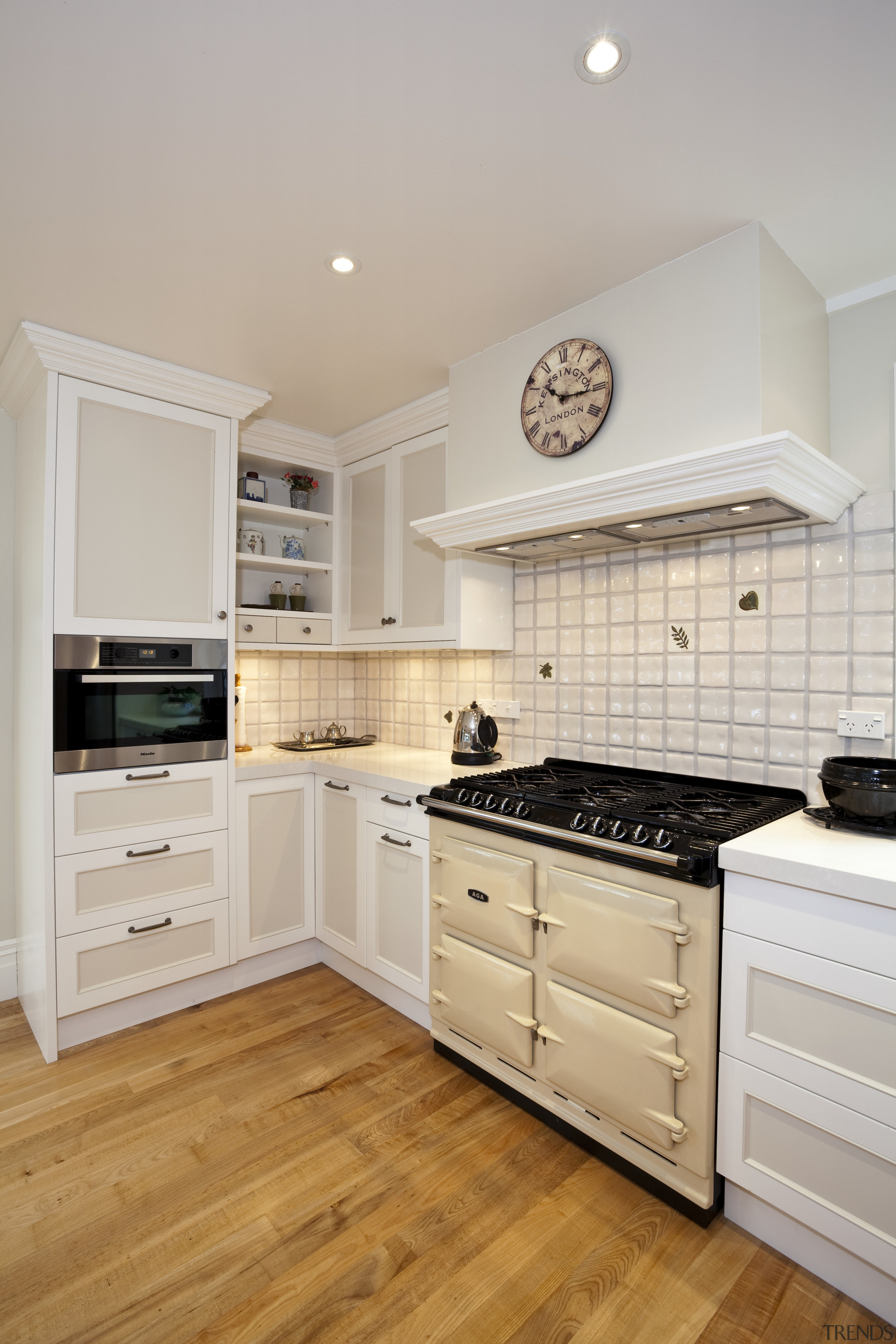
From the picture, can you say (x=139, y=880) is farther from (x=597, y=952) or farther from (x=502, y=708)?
(x=597, y=952)

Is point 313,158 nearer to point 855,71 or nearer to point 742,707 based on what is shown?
point 855,71

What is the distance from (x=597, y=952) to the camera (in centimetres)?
175

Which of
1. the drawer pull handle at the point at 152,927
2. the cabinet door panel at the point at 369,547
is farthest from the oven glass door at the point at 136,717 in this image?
the cabinet door panel at the point at 369,547

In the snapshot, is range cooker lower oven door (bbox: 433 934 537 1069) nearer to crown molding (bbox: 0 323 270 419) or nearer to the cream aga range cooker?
the cream aga range cooker

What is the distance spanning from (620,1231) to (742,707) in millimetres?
1431

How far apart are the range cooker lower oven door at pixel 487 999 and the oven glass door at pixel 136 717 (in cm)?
123

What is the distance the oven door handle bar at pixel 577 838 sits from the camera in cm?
154

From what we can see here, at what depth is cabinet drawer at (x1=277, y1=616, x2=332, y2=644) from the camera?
3.15 m

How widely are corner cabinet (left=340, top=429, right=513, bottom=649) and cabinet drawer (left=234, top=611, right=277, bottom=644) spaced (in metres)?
0.35

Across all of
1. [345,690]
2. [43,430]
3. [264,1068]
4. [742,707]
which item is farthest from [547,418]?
[264,1068]

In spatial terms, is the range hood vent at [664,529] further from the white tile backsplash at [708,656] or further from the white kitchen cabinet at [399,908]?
the white kitchen cabinet at [399,908]

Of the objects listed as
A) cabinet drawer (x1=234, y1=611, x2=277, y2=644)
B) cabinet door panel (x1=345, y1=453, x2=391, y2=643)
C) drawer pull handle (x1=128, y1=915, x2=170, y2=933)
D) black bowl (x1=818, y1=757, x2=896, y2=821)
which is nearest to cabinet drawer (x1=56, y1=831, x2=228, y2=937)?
drawer pull handle (x1=128, y1=915, x2=170, y2=933)

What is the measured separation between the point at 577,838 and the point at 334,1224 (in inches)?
43.8

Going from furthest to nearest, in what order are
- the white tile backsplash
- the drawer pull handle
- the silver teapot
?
the silver teapot < the drawer pull handle < the white tile backsplash
